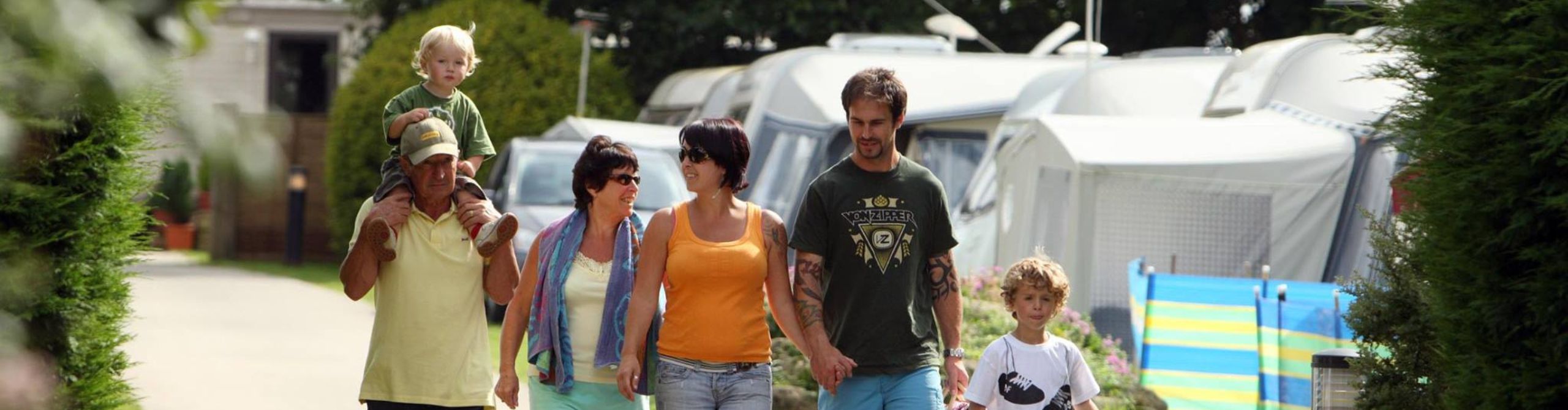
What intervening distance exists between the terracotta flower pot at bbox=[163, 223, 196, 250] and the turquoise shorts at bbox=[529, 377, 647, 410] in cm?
2287

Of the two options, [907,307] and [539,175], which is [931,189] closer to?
[907,307]

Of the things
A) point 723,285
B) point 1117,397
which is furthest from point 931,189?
point 1117,397

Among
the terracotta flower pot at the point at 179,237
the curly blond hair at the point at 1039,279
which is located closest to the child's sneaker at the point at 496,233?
the curly blond hair at the point at 1039,279

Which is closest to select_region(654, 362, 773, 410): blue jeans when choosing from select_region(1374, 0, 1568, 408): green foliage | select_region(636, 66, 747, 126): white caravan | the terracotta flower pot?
select_region(1374, 0, 1568, 408): green foliage

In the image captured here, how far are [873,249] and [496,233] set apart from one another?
101 cm

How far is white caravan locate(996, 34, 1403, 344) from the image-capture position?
38.4 ft

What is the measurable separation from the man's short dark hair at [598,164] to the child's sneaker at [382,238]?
1.68 feet

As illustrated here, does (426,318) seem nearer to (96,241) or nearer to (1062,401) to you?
(1062,401)

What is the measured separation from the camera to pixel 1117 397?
28.2ft

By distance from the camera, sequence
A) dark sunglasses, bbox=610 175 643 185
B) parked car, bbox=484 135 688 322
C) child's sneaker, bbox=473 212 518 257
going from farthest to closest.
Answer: parked car, bbox=484 135 688 322 → dark sunglasses, bbox=610 175 643 185 → child's sneaker, bbox=473 212 518 257

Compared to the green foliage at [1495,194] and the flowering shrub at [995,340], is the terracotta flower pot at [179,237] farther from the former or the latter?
the green foliage at [1495,194]

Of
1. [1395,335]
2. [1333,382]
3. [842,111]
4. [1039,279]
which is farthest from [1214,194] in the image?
[1039,279]

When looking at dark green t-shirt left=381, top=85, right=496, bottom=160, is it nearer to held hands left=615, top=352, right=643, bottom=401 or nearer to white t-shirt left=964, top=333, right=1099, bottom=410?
held hands left=615, top=352, right=643, bottom=401

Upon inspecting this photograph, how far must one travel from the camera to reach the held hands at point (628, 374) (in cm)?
480
